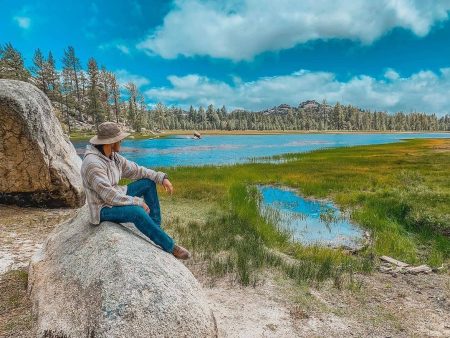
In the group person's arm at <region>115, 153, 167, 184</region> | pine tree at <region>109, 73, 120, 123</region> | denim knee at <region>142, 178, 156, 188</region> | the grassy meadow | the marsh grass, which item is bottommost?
→ the grassy meadow

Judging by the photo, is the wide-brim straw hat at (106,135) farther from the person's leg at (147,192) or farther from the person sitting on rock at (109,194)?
the person's leg at (147,192)

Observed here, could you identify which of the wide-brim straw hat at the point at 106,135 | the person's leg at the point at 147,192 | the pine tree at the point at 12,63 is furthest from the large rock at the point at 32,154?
the pine tree at the point at 12,63

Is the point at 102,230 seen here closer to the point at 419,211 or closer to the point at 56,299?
the point at 56,299

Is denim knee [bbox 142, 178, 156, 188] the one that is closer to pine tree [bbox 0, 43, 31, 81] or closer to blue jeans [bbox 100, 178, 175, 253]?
blue jeans [bbox 100, 178, 175, 253]

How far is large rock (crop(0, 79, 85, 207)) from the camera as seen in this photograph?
12.1 meters

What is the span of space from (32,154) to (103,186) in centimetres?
817

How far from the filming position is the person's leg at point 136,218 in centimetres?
607

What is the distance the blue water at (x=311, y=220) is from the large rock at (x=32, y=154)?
810 centimetres

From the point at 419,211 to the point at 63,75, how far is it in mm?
112342

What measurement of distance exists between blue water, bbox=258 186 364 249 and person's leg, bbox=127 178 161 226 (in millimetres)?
6579

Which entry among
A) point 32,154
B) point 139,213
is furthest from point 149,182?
point 32,154

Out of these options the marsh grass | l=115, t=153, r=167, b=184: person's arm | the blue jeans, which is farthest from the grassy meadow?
the marsh grass

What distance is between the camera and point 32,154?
12.6 m

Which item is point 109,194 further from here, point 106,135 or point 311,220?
point 311,220
